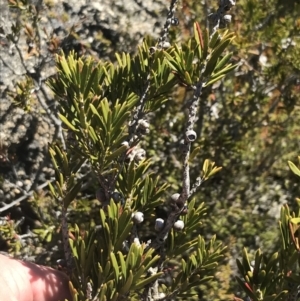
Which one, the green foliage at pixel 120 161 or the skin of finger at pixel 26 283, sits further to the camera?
the skin of finger at pixel 26 283

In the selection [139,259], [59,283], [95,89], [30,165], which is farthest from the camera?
[30,165]

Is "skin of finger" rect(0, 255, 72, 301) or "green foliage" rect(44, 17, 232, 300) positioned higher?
"green foliage" rect(44, 17, 232, 300)

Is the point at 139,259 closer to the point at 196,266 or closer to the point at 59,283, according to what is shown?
the point at 196,266

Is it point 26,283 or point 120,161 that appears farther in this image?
point 26,283

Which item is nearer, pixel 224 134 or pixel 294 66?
pixel 294 66

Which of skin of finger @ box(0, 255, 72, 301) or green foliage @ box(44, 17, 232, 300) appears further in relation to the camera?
skin of finger @ box(0, 255, 72, 301)

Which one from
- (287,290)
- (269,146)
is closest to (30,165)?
(269,146)

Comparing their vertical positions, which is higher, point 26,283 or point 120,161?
point 120,161

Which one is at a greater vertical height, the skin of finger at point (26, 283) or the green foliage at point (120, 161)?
the green foliage at point (120, 161)
